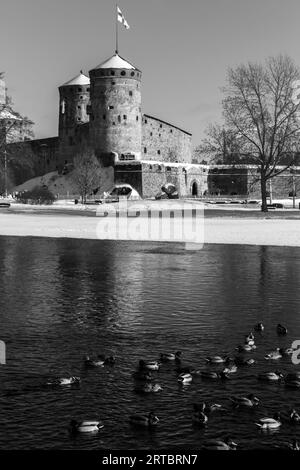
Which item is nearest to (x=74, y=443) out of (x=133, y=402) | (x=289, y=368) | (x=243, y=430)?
(x=133, y=402)

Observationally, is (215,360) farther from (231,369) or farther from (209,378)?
(209,378)

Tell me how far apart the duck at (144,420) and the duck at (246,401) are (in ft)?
3.44

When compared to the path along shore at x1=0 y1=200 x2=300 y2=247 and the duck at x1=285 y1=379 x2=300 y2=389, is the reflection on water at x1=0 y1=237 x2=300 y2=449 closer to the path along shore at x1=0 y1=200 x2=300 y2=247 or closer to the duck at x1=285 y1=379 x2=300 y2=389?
the duck at x1=285 y1=379 x2=300 y2=389

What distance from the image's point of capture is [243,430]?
7027 mm

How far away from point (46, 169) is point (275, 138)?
5292cm

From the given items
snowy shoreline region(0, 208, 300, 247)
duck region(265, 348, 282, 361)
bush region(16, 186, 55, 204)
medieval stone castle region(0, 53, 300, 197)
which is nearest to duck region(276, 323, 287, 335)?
duck region(265, 348, 282, 361)

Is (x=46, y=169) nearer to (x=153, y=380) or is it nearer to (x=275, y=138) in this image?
(x=275, y=138)

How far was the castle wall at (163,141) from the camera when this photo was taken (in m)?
90.6

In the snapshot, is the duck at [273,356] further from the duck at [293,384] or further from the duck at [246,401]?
the duck at [246,401]

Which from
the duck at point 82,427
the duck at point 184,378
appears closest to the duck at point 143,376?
the duck at point 184,378

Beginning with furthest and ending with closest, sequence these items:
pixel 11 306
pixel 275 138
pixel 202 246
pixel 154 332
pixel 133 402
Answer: pixel 275 138 < pixel 202 246 < pixel 11 306 < pixel 154 332 < pixel 133 402

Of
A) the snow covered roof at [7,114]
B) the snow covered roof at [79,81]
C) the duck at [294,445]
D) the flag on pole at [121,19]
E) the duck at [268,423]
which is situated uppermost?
the flag on pole at [121,19]

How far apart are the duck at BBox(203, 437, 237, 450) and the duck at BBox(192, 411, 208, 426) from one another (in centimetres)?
55

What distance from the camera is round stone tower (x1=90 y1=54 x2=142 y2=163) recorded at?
273 ft
